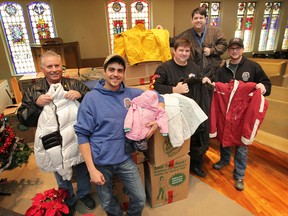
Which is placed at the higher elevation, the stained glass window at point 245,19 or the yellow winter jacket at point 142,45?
the stained glass window at point 245,19

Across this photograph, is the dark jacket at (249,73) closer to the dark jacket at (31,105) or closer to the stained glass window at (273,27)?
the dark jacket at (31,105)

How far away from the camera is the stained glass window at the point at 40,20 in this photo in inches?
215

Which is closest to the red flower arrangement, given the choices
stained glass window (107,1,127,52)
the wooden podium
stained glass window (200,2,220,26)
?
the wooden podium

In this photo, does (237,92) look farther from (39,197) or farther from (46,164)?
(39,197)

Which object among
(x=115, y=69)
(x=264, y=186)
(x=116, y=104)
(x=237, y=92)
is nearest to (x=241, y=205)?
(x=264, y=186)

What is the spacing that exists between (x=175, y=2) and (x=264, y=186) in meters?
6.31

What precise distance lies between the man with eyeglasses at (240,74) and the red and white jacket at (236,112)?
9 cm

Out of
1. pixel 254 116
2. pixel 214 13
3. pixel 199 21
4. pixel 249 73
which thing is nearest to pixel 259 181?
pixel 254 116

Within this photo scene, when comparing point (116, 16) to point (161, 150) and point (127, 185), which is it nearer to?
point (161, 150)

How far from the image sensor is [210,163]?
2.44 meters

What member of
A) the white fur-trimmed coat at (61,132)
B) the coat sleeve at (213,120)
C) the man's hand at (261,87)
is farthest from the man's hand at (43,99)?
the man's hand at (261,87)

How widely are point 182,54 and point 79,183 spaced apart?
1461mm

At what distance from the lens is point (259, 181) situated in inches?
83.0

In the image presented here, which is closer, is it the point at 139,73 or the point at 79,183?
the point at 79,183
